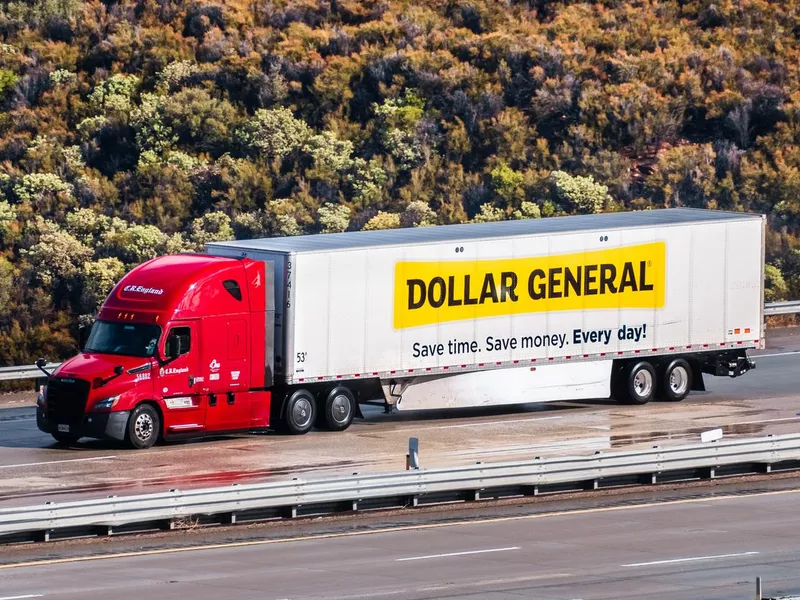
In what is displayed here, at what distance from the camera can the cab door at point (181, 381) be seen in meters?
26.7

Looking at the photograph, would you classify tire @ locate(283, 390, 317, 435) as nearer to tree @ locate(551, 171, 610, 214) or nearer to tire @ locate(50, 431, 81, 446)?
tire @ locate(50, 431, 81, 446)

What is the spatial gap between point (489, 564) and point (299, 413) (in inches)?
392

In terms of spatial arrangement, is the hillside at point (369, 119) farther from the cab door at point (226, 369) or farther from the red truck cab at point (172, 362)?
the cab door at point (226, 369)

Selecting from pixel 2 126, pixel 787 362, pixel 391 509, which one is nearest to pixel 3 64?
pixel 2 126

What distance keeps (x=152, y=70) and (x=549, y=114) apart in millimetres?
13081

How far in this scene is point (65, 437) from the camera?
26.9 m

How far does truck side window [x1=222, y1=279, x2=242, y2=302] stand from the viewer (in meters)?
27.3

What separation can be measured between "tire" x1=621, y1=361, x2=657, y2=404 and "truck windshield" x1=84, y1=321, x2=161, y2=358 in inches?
364

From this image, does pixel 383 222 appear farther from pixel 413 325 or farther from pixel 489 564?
pixel 489 564

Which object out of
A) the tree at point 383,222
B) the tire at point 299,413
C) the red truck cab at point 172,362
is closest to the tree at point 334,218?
the tree at point 383,222

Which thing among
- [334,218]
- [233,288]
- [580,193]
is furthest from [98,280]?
[233,288]

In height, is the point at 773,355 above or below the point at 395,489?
above

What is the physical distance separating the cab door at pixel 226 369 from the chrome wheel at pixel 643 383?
7.87 meters

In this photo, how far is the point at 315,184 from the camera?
1984 inches
